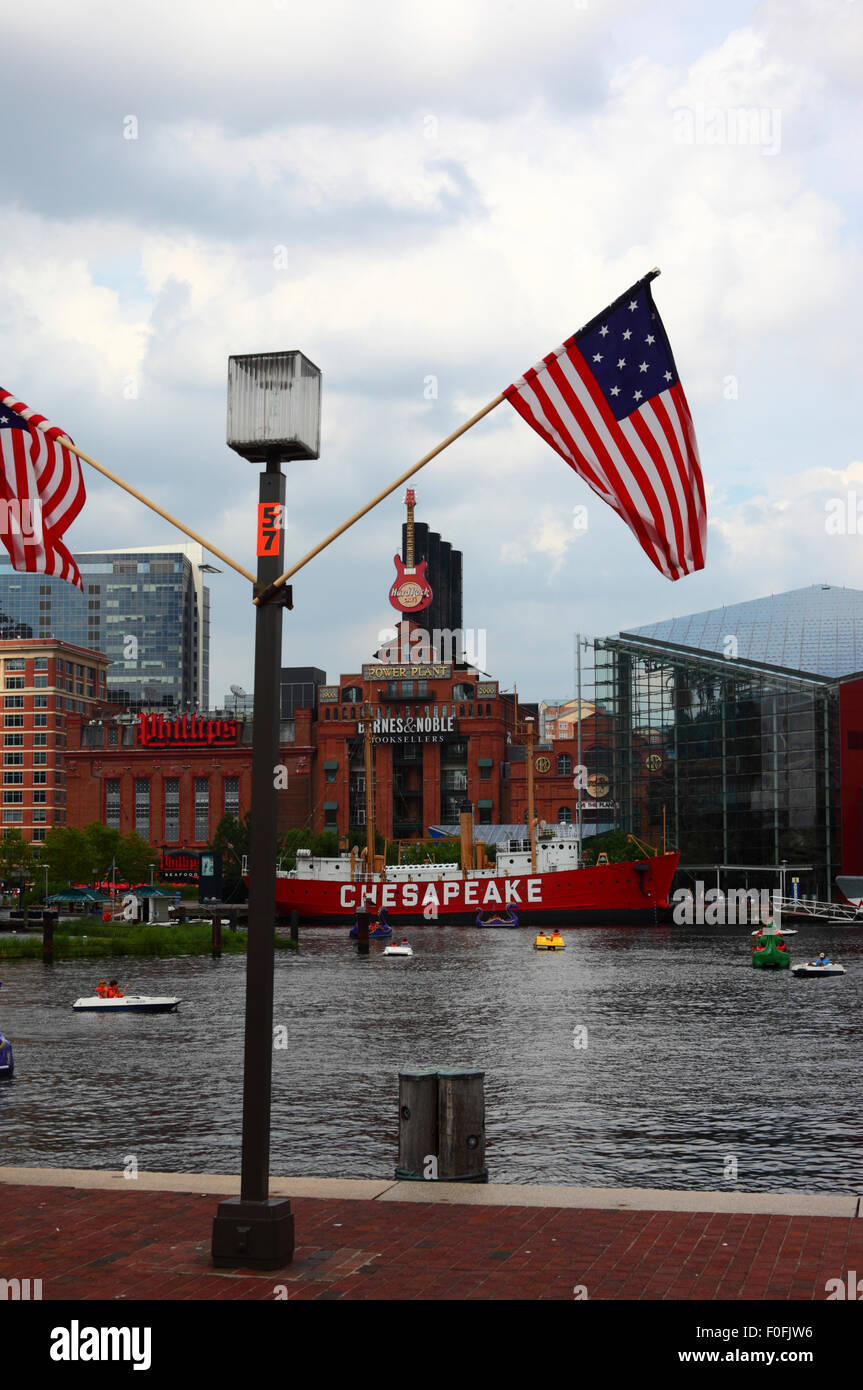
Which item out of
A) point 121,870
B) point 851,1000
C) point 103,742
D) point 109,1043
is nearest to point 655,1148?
point 109,1043

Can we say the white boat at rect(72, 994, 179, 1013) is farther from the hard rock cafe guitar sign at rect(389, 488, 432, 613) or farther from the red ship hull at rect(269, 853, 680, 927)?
the hard rock cafe guitar sign at rect(389, 488, 432, 613)

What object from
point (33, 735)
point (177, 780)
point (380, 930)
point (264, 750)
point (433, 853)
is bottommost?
point (380, 930)

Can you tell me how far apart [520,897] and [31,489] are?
3853 inches

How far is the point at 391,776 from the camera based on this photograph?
174m

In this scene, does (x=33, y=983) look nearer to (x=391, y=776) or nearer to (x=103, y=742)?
(x=391, y=776)

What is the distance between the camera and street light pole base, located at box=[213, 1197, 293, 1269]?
32.9 ft

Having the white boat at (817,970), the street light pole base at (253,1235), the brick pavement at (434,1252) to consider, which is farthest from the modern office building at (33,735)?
the street light pole base at (253,1235)

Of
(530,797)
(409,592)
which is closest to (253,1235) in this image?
(530,797)

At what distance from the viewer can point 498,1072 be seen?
26453mm

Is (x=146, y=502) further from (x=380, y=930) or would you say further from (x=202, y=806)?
(x=202, y=806)

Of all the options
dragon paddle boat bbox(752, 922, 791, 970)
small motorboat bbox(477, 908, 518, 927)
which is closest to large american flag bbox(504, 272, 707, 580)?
dragon paddle boat bbox(752, 922, 791, 970)

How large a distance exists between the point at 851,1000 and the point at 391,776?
132 meters

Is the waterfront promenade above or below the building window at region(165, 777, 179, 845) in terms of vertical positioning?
below

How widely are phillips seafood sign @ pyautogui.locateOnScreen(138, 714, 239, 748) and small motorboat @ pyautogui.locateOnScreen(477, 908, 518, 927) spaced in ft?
242
